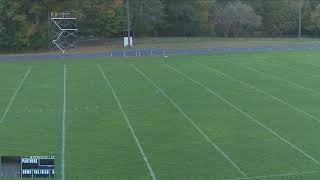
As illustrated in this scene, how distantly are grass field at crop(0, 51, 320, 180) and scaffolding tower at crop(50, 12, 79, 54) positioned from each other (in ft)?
66.7

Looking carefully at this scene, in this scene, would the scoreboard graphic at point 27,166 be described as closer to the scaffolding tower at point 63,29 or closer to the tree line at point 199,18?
the scaffolding tower at point 63,29

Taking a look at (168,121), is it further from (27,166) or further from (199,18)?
(199,18)

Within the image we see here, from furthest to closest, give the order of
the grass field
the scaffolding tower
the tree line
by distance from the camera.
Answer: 1. the tree line
2. the scaffolding tower
3. the grass field

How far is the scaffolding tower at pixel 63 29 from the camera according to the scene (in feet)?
183

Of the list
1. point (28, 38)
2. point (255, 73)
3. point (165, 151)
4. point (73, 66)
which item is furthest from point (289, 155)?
point (28, 38)

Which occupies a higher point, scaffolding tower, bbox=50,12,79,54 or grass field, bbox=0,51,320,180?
scaffolding tower, bbox=50,12,79,54

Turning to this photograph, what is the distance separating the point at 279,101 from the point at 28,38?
3698 centimetres

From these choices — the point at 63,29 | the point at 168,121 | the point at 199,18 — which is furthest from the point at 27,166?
the point at 199,18

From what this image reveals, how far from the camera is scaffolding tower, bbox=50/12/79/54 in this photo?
5578 cm

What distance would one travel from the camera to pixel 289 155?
50.6 ft

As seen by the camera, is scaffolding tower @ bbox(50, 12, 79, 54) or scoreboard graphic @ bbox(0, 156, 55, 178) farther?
scaffolding tower @ bbox(50, 12, 79, 54)

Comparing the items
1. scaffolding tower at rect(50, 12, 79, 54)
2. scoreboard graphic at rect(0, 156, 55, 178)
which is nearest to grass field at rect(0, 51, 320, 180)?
scoreboard graphic at rect(0, 156, 55, 178)

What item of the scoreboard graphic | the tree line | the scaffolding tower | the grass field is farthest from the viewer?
the tree line

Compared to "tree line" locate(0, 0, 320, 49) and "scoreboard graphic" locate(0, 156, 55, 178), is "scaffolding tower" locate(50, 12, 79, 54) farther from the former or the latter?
"scoreboard graphic" locate(0, 156, 55, 178)
